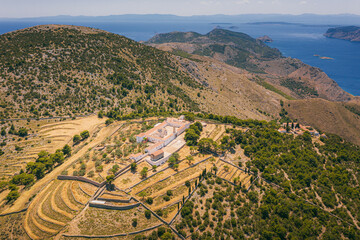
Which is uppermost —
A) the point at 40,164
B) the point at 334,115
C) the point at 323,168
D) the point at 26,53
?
the point at 26,53

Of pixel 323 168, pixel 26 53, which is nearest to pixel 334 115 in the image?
pixel 323 168

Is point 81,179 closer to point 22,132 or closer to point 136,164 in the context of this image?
point 136,164

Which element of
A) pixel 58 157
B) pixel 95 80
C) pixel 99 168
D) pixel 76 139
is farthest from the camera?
pixel 95 80

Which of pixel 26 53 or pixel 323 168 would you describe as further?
pixel 26 53

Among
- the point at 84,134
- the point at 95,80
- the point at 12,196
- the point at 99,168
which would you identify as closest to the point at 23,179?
the point at 12,196

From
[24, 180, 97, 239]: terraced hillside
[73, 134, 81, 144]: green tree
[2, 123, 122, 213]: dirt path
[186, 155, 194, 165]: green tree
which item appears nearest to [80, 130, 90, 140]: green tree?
[73, 134, 81, 144]: green tree

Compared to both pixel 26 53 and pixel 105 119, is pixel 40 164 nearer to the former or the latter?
pixel 105 119

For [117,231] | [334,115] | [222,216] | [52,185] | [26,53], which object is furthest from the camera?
[334,115]
